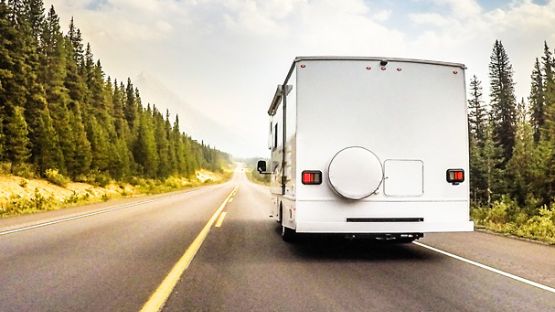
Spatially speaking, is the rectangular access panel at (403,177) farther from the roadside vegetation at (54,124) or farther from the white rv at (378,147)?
the roadside vegetation at (54,124)

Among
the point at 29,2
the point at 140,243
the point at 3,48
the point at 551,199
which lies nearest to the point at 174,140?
the point at 29,2

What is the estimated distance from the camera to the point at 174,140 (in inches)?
4257

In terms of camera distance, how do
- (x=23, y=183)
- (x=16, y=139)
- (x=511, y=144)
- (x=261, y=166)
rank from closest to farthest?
(x=261, y=166) → (x=23, y=183) → (x=16, y=139) → (x=511, y=144)

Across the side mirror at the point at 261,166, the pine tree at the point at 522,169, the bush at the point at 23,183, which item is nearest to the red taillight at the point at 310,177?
the side mirror at the point at 261,166

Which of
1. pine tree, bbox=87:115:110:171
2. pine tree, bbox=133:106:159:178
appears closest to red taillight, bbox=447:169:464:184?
pine tree, bbox=87:115:110:171

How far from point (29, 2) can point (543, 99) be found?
65.0m

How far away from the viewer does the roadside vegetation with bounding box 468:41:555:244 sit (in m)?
44.0

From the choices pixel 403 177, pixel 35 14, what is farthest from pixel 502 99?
pixel 403 177

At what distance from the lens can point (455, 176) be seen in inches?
319

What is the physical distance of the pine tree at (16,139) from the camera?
113 feet

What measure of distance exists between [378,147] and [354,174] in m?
0.63

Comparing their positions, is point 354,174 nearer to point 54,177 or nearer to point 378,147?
point 378,147

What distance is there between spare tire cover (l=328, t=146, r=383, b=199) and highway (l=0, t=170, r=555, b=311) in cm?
115

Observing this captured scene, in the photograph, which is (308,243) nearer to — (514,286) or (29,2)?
(514,286)
